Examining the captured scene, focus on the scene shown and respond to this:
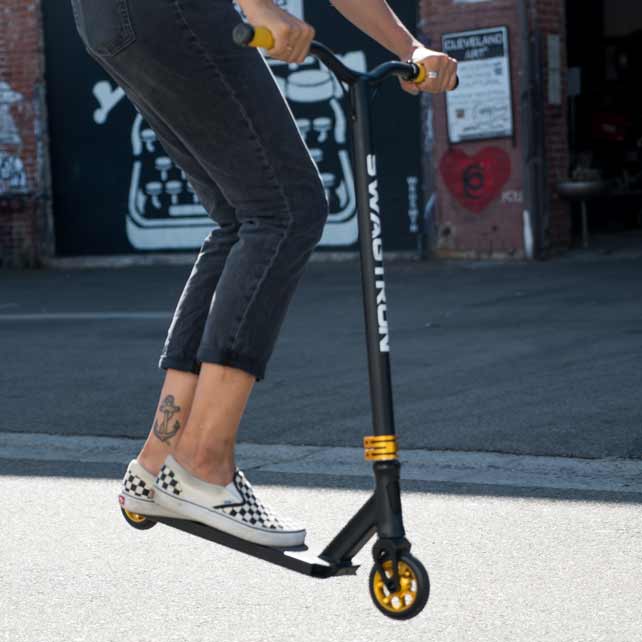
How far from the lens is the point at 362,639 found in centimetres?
301

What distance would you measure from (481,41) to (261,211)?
474 inches

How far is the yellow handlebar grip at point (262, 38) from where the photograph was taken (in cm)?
272

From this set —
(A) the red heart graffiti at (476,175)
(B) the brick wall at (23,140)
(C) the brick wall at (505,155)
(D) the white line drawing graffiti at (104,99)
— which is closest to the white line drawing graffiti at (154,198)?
(D) the white line drawing graffiti at (104,99)

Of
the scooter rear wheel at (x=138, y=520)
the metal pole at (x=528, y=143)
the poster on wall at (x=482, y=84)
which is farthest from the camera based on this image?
the poster on wall at (x=482, y=84)

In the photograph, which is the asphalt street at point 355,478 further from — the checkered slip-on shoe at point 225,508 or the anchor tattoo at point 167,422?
the anchor tattoo at point 167,422

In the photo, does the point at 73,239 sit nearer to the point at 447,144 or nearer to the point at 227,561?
the point at 447,144

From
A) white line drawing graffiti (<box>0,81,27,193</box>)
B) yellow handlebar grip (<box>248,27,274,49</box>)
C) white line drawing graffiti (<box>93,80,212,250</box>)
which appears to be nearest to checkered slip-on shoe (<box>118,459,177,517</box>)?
yellow handlebar grip (<box>248,27,274,49</box>)

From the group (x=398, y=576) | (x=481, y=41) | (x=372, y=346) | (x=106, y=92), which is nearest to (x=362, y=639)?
(x=398, y=576)

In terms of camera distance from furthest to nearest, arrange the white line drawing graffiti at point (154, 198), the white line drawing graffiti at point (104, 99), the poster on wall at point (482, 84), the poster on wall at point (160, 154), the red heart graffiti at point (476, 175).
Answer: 1. the white line drawing graffiti at point (104, 99)
2. the white line drawing graffiti at point (154, 198)
3. the poster on wall at point (160, 154)
4. the red heart graffiti at point (476, 175)
5. the poster on wall at point (482, 84)

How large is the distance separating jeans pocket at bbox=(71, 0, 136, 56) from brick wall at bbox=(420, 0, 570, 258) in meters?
11.9

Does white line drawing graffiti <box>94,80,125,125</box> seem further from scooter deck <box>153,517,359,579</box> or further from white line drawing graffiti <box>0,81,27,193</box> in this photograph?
scooter deck <box>153,517,359,579</box>

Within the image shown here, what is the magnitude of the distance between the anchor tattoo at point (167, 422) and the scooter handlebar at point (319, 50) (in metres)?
0.88

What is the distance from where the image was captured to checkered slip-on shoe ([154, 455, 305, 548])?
3080 mm

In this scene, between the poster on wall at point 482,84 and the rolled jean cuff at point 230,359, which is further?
the poster on wall at point 482,84
